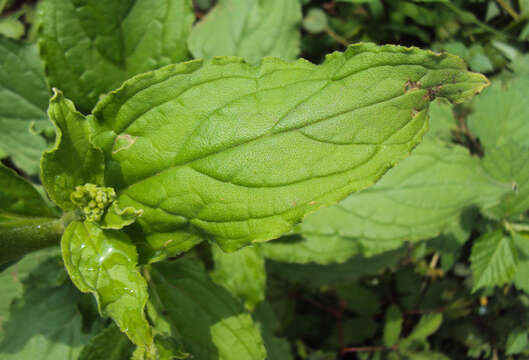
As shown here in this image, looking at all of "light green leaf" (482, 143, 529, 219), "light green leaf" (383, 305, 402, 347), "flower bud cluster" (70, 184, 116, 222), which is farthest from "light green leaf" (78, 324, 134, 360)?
"light green leaf" (482, 143, 529, 219)

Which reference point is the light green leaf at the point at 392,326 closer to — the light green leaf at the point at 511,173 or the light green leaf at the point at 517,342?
the light green leaf at the point at 517,342

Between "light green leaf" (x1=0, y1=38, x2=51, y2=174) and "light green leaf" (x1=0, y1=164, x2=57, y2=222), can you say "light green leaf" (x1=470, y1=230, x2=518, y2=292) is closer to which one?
"light green leaf" (x1=0, y1=164, x2=57, y2=222)

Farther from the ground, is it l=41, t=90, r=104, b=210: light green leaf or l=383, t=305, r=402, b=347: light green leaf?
l=41, t=90, r=104, b=210: light green leaf

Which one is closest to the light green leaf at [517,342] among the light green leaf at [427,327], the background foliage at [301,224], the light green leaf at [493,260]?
the background foliage at [301,224]

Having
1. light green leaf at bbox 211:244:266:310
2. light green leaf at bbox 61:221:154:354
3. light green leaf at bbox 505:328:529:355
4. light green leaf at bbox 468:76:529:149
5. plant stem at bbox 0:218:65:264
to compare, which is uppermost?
light green leaf at bbox 468:76:529:149

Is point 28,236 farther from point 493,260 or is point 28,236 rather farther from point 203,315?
point 493,260

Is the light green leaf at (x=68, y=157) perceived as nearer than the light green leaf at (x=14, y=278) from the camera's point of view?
Yes
